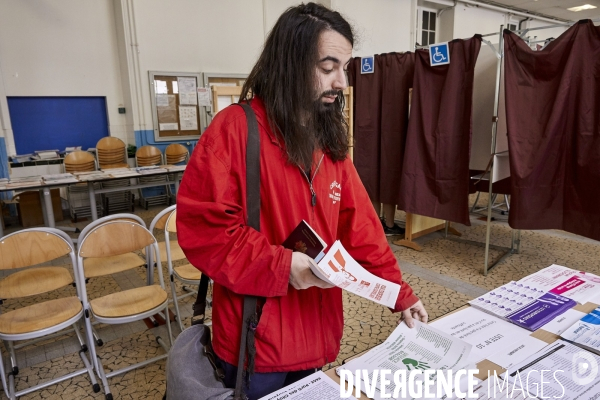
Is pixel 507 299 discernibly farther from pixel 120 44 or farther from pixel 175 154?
pixel 120 44

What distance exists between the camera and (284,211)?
99 cm

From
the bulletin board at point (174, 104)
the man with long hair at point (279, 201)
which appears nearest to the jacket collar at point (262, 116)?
the man with long hair at point (279, 201)

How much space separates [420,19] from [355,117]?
552 cm

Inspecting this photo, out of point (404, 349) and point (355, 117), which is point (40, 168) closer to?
point (355, 117)

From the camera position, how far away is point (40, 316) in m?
2.05

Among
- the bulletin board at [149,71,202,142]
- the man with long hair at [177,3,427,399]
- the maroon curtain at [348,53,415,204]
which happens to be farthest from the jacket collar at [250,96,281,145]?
the bulletin board at [149,71,202,142]

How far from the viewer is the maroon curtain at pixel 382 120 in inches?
156

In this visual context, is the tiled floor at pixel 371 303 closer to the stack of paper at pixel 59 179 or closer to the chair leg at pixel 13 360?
the chair leg at pixel 13 360

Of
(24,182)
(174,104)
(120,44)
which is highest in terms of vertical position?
(120,44)

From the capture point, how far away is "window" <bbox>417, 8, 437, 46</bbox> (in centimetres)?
868

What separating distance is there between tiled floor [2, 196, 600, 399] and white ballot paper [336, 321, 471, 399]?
1046 millimetres

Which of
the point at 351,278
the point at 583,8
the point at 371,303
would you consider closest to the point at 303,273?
the point at 351,278

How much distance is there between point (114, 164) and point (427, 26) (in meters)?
7.19

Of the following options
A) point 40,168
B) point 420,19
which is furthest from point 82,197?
point 420,19
